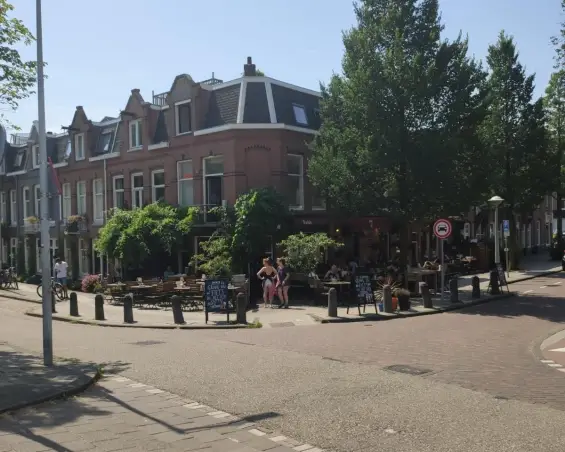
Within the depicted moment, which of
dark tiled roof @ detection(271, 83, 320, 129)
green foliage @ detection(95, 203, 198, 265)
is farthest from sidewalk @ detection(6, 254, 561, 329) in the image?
dark tiled roof @ detection(271, 83, 320, 129)

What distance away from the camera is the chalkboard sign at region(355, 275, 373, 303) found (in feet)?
55.0

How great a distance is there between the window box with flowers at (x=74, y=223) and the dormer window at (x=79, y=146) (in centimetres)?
354

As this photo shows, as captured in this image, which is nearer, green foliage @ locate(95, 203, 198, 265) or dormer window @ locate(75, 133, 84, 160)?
green foliage @ locate(95, 203, 198, 265)

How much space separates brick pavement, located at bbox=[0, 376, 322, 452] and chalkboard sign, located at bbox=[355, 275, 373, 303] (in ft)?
32.4

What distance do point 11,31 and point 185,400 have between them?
8.90 meters

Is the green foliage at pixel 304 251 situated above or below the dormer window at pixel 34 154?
below

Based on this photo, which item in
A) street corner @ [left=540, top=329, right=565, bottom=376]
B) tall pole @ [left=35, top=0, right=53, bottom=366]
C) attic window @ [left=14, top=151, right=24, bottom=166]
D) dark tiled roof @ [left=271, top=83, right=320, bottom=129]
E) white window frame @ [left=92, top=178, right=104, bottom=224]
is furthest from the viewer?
attic window @ [left=14, top=151, right=24, bottom=166]

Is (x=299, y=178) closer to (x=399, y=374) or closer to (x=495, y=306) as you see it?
(x=495, y=306)

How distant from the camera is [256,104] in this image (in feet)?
78.6

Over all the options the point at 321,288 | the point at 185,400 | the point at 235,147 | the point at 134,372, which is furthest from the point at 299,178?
the point at 185,400

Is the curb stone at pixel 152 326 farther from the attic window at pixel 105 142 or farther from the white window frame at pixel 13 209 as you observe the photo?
the white window frame at pixel 13 209

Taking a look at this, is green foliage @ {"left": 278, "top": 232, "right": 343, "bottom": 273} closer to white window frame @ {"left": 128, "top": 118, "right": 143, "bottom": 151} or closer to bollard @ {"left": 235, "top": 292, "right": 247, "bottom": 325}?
bollard @ {"left": 235, "top": 292, "right": 247, "bottom": 325}

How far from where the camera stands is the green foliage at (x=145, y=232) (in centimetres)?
2394

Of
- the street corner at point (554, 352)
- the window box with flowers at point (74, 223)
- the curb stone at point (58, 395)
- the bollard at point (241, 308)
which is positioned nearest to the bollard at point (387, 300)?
the bollard at point (241, 308)
